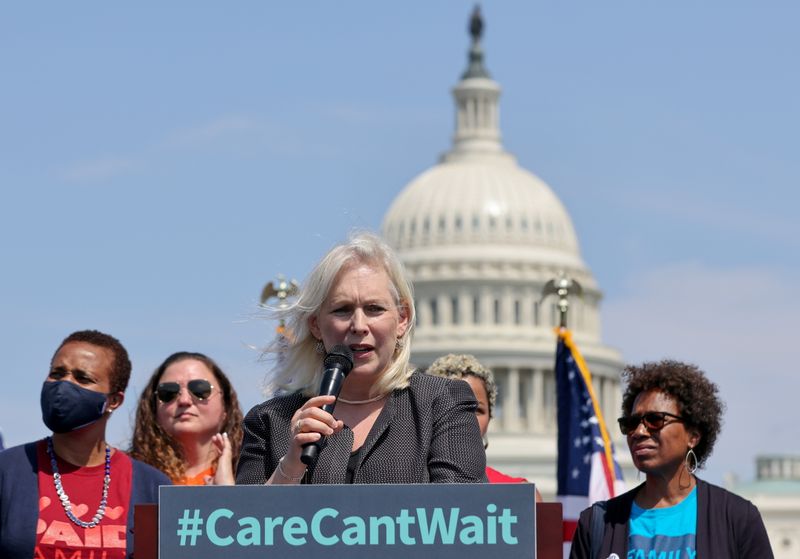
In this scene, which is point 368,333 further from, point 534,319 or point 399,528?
point 534,319

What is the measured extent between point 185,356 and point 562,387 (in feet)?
30.8

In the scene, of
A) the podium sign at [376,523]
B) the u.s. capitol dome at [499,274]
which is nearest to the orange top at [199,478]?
the podium sign at [376,523]

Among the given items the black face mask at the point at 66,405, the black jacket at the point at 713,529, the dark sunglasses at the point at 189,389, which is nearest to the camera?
the black face mask at the point at 66,405

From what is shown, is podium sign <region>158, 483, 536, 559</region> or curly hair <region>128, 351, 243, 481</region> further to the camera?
curly hair <region>128, 351, 243, 481</region>

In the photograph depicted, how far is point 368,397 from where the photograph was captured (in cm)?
734

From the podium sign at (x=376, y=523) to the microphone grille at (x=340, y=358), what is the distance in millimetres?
672

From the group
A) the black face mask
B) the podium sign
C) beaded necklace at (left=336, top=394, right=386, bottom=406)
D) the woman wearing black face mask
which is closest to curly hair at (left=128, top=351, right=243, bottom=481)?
the woman wearing black face mask

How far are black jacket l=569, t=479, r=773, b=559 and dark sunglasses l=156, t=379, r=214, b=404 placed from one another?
2.44 m

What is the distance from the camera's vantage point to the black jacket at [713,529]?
815 cm

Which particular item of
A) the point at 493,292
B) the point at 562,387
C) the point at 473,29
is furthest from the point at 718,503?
the point at 473,29

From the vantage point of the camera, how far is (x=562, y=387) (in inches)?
773

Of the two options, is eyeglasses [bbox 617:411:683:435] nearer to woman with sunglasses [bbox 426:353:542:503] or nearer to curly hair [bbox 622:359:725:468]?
curly hair [bbox 622:359:725:468]

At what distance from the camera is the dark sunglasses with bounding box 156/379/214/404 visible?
33.8 feet

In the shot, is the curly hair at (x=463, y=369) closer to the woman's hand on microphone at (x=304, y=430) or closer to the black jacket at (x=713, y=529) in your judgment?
the black jacket at (x=713, y=529)
